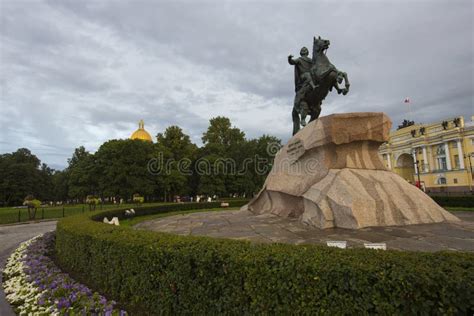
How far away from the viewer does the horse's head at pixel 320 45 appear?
1158 cm

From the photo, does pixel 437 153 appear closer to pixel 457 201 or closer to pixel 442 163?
pixel 442 163

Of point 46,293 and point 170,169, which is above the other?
point 170,169

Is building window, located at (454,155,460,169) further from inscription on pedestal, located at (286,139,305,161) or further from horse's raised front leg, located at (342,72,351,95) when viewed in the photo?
inscription on pedestal, located at (286,139,305,161)

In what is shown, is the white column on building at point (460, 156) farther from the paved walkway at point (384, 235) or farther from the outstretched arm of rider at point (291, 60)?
the paved walkway at point (384, 235)

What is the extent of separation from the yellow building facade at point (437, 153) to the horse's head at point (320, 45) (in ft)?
147

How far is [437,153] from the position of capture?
6069cm

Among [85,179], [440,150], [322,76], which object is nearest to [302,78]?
[322,76]

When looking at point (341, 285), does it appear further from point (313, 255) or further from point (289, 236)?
point (289, 236)

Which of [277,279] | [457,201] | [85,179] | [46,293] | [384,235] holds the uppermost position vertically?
[85,179]

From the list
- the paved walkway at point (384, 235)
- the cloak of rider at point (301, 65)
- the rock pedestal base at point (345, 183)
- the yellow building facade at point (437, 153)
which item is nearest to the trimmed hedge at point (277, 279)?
the paved walkway at point (384, 235)

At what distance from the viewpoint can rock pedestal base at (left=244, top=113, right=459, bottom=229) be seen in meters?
8.02

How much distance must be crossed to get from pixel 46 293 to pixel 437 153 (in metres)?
73.2

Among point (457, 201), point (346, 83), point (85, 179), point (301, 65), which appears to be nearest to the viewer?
point (346, 83)

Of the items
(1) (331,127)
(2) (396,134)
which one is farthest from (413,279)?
(2) (396,134)
